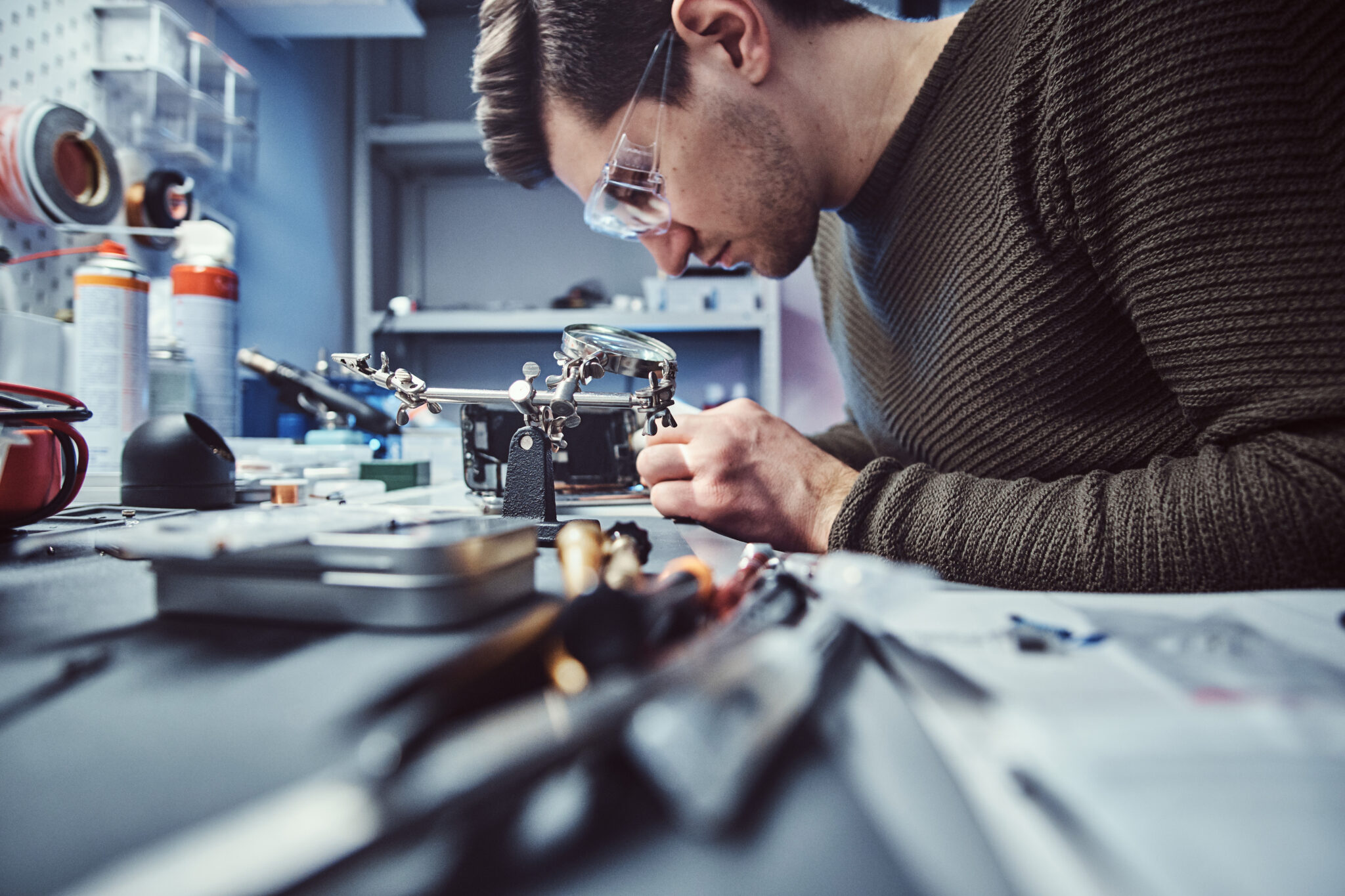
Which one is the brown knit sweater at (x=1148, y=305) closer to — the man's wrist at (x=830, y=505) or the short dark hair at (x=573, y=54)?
the man's wrist at (x=830, y=505)

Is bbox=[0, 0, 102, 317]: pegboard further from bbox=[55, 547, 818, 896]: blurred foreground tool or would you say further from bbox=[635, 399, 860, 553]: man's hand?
bbox=[55, 547, 818, 896]: blurred foreground tool

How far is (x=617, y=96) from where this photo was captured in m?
0.84

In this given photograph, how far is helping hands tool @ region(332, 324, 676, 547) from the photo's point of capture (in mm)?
558

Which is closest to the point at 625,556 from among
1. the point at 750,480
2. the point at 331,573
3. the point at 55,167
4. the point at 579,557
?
the point at 579,557

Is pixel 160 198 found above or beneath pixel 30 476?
above

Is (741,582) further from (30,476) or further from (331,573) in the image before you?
(30,476)

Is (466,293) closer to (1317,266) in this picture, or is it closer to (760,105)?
(760,105)

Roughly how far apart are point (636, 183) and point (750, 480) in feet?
1.45

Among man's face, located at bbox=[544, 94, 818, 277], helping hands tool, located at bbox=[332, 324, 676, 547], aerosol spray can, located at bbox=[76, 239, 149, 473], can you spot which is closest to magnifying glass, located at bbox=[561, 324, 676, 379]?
helping hands tool, located at bbox=[332, 324, 676, 547]

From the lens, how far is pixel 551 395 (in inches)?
21.9

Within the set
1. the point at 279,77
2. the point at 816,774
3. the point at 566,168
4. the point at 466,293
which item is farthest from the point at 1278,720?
the point at 466,293

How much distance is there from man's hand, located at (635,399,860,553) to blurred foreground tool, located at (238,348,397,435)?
90 centimetres

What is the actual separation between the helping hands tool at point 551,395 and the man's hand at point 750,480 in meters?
0.09

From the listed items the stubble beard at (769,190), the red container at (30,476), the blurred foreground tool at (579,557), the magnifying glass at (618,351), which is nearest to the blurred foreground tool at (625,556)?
the blurred foreground tool at (579,557)
